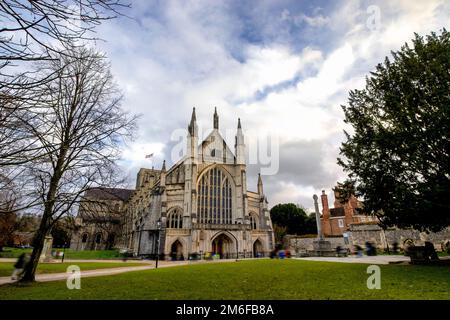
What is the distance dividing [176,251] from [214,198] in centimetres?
908

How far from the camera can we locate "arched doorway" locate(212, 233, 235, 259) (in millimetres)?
32281

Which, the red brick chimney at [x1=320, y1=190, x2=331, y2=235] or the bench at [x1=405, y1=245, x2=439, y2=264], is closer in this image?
the bench at [x1=405, y1=245, x2=439, y2=264]

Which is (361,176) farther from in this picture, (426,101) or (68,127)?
(68,127)

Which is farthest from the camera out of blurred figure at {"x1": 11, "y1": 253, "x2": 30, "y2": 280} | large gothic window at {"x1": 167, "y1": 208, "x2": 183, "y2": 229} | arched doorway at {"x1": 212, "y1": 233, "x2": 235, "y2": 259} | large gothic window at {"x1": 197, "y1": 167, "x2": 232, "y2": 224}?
large gothic window at {"x1": 197, "y1": 167, "x2": 232, "y2": 224}

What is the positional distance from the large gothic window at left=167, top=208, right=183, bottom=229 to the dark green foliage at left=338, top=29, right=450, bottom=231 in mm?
24937

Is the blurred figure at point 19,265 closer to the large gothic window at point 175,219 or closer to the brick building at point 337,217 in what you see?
the large gothic window at point 175,219

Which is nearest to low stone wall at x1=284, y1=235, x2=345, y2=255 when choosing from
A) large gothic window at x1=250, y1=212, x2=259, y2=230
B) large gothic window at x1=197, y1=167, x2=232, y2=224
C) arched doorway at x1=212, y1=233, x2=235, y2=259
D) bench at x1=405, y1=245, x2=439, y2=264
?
large gothic window at x1=250, y1=212, x2=259, y2=230

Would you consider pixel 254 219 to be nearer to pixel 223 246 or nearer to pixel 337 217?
pixel 223 246

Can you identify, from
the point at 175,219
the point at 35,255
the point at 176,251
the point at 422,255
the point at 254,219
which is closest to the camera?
the point at 35,255

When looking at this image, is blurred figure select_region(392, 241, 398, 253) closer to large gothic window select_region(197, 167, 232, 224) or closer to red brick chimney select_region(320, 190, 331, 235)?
red brick chimney select_region(320, 190, 331, 235)

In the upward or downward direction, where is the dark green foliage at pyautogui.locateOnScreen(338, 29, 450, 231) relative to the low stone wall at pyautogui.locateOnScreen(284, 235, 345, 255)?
upward

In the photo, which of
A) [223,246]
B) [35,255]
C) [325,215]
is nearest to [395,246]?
[325,215]

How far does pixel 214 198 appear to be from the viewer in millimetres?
36094
